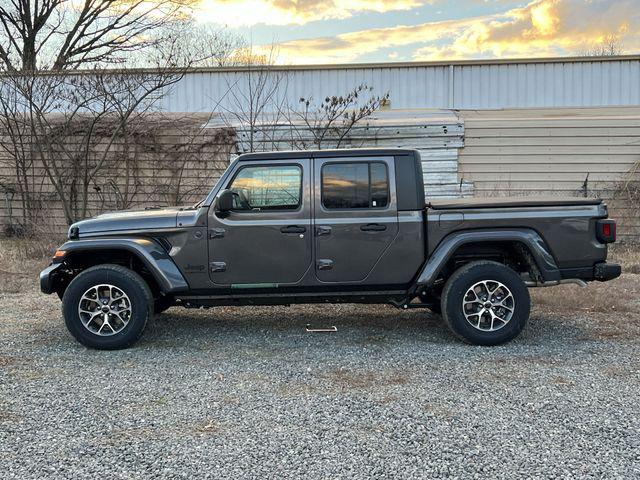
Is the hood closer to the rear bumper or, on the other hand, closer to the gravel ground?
the gravel ground

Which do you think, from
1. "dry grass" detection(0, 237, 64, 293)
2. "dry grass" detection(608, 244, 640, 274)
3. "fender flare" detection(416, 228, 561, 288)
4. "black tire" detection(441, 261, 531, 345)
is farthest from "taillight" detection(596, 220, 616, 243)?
"dry grass" detection(0, 237, 64, 293)

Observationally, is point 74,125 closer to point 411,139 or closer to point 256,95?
point 256,95

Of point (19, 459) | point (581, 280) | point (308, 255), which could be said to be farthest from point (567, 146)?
point (19, 459)

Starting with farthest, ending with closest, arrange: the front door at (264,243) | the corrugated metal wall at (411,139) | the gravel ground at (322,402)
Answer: the corrugated metal wall at (411,139) → the front door at (264,243) → the gravel ground at (322,402)

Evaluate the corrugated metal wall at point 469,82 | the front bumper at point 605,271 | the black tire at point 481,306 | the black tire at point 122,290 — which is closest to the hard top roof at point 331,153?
the black tire at point 481,306

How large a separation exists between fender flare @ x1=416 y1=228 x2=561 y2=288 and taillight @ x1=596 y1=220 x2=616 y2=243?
18.9 inches

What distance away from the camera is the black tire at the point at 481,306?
5273mm

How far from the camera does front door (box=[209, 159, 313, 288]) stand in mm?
5340

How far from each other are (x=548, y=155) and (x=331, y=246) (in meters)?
7.99

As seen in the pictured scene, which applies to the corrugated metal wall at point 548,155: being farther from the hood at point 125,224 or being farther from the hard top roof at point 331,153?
the hood at point 125,224

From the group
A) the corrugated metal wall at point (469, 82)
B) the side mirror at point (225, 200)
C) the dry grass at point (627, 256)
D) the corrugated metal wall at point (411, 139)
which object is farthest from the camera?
the corrugated metal wall at point (469, 82)

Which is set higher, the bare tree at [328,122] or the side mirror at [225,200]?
the bare tree at [328,122]

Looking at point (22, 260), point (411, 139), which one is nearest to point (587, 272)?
point (411, 139)

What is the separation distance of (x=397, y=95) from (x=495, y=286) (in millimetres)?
9847
